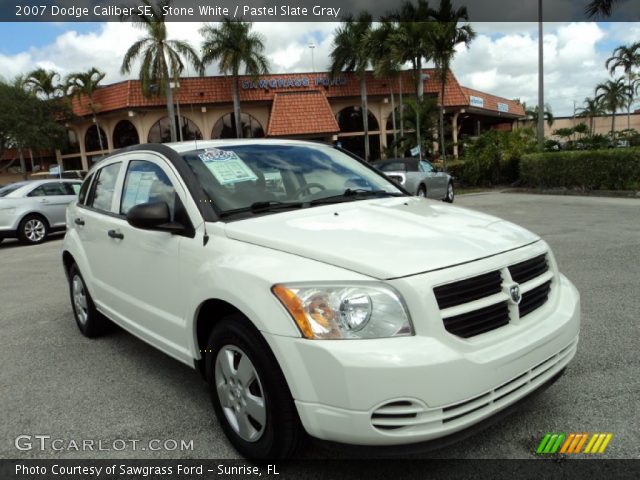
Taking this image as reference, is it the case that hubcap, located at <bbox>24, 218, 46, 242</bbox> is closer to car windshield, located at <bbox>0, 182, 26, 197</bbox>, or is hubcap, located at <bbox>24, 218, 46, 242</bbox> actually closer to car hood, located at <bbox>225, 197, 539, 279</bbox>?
car windshield, located at <bbox>0, 182, 26, 197</bbox>

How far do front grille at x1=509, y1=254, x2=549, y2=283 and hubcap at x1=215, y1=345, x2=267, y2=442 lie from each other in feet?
4.44

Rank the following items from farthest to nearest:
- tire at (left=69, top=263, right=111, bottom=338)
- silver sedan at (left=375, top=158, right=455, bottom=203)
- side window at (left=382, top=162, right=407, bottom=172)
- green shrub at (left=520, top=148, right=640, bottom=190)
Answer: green shrub at (left=520, top=148, right=640, bottom=190), side window at (left=382, top=162, right=407, bottom=172), silver sedan at (left=375, top=158, right=455, bottom=203), tire at (left=69, top=263, right=111, bottom=338)

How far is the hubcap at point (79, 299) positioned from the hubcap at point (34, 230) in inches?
355

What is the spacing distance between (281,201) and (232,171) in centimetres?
37

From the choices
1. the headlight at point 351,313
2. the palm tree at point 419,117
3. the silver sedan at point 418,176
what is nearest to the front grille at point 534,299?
the headlight at point 351,313

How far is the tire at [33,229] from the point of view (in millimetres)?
12627

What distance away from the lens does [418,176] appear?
1552 cm

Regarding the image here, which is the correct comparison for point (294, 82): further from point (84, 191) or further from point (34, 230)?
point (84, 191)

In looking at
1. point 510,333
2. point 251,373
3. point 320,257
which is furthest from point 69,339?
point 510,333

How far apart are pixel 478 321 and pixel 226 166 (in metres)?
1.84

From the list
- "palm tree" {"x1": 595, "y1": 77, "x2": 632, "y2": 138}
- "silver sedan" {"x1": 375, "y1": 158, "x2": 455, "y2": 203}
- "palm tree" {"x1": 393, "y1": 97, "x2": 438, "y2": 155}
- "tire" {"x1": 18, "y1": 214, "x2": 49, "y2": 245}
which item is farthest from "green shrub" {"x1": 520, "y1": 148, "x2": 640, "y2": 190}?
"palm tree" {"x1": 595, "y1": 77, "x2": 632, "y2": 138}

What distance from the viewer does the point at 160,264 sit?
3.20 meters

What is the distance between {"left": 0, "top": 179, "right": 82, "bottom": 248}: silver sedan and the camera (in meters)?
12.5

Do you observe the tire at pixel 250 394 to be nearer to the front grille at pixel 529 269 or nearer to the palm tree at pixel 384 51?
the front grille at pixel 529 269
